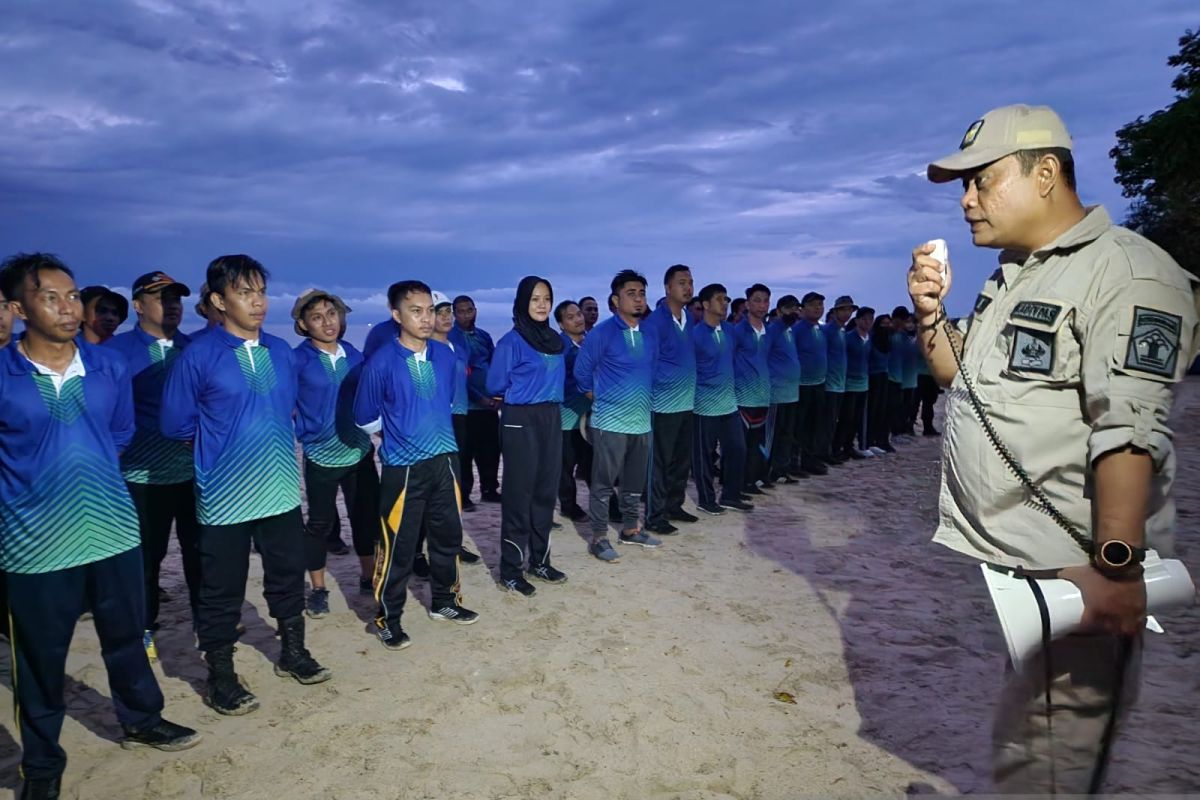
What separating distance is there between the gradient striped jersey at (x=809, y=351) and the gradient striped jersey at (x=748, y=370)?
4.97 ft

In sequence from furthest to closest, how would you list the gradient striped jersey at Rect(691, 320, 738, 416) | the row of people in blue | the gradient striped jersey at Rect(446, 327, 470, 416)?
the gradient striped jersey at Rect(691, 320, 738, 416) → the gradient striped jersey at Rect(446, 327, 470, 416) → the row of people in blue

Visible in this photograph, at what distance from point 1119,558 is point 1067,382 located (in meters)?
0.45

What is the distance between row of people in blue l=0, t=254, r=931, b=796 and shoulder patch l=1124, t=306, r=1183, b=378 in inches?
145

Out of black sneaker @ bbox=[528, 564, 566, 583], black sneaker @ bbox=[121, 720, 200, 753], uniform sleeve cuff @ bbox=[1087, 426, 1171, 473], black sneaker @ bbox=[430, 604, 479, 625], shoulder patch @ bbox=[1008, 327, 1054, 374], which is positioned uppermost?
shoulder patch @ bbox=[1008, 327, 1054, 374]

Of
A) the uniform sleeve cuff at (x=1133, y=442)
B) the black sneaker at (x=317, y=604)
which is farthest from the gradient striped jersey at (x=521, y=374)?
the uniform sleeve cuff at (x=1133, y=442)

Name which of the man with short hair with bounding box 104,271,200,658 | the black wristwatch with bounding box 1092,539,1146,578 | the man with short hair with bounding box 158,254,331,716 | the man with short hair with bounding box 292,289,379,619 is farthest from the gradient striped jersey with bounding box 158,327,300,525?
the black wristwatch with bounding box 1092,539,1146,578

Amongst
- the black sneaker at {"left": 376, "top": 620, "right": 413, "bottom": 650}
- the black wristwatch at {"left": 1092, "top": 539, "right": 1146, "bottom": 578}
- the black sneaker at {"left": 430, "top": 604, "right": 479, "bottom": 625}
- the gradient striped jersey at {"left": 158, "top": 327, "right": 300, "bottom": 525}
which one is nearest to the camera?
the black wristwatch at {"left": 1092, "top": 539, "right": 1146, "bottom": 578}

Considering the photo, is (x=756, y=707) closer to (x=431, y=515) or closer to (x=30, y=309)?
(x=431, y=515)

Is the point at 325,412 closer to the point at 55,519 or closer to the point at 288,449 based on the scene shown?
the point at 288,449

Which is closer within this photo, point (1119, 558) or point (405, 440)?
point (1119, 558)

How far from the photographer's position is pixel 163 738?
3.48m

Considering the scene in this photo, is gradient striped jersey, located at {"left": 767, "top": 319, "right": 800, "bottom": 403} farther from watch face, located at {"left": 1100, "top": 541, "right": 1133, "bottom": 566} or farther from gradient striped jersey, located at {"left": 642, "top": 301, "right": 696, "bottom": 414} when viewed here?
watch face, located at {"left": 1100, "top": 541, "right": 1133, "bottom": 566}

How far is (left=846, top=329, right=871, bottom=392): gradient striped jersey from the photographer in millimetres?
11312

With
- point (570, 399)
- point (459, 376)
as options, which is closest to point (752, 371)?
point (570, 399)
